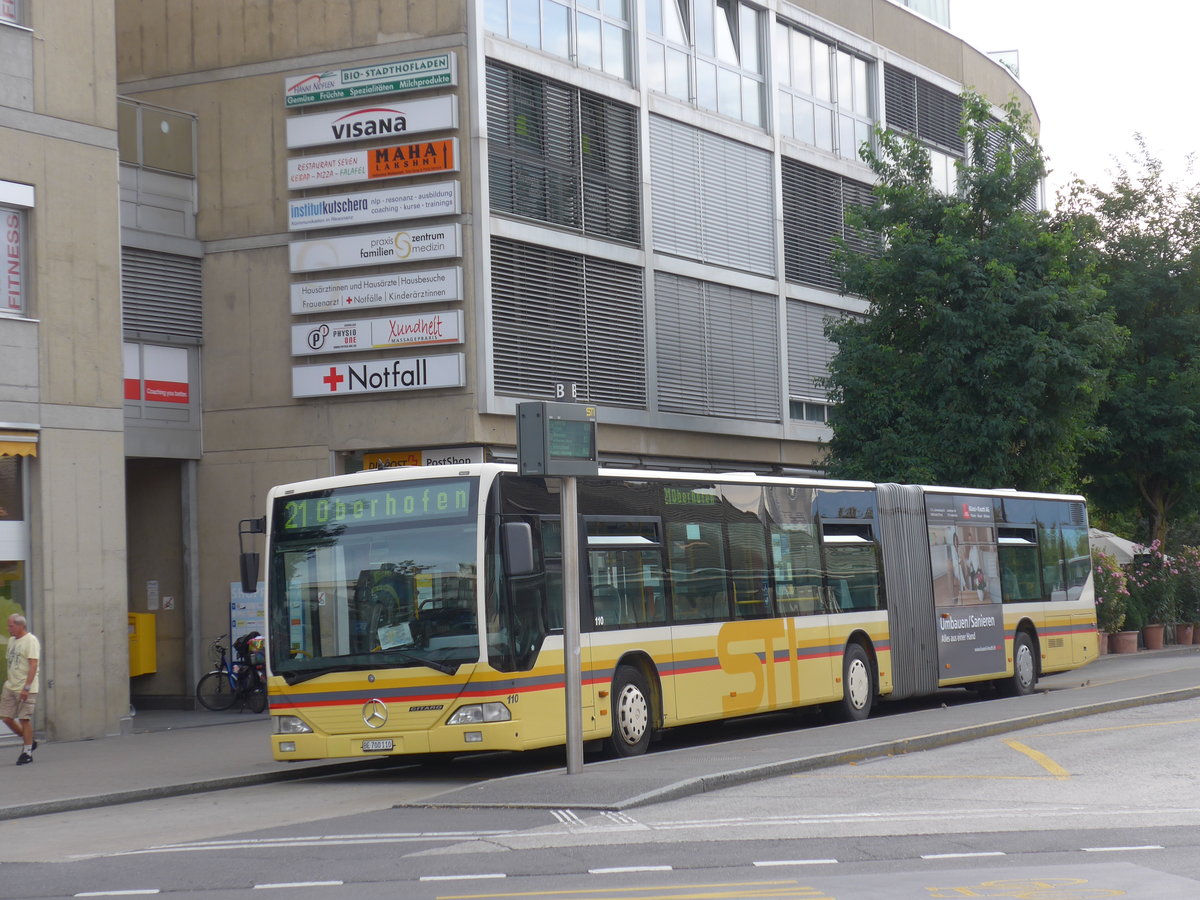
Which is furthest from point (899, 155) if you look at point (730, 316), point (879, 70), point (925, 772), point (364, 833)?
point (364, 833)

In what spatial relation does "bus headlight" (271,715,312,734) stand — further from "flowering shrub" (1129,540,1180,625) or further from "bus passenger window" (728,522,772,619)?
"flowering shrub" (1129,540,1180,625)

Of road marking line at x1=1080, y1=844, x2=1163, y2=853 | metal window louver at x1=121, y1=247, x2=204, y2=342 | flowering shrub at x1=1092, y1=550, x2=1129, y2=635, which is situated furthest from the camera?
flowering shrub at x1=1092, y1=550, x2=1129, y2=635

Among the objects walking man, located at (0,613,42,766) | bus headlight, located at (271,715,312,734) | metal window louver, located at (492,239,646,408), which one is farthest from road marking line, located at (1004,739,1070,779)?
metal window louver, located at (492,239,646,408)

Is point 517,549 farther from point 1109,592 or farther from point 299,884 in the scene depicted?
point 1109,592

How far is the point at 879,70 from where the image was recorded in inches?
1490

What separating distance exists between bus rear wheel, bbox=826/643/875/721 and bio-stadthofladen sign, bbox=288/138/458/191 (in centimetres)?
1013

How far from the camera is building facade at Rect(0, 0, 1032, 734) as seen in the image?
25906mm

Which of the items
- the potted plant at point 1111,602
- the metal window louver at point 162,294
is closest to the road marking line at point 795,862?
the metal window louver at point 162,294

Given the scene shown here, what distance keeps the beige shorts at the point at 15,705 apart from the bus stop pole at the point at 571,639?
7018mm

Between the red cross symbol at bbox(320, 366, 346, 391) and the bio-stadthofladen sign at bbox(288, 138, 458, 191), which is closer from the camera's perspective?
the bio-stadthofladen sign at bbox(288, 138, 458, 191)

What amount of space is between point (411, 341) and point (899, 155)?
34.9 feet

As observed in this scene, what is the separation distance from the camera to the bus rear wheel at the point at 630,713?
1609cm

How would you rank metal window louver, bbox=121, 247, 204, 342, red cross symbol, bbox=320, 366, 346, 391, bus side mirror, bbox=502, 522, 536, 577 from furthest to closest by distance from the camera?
metal window louver, bbox=121, 247, 204, 342
red cross symbol, bbox=320, 366, 346, 391
bus side mirror, bbox=502, 522, 536, 577

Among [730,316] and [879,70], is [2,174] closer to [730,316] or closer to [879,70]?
[730,316]
